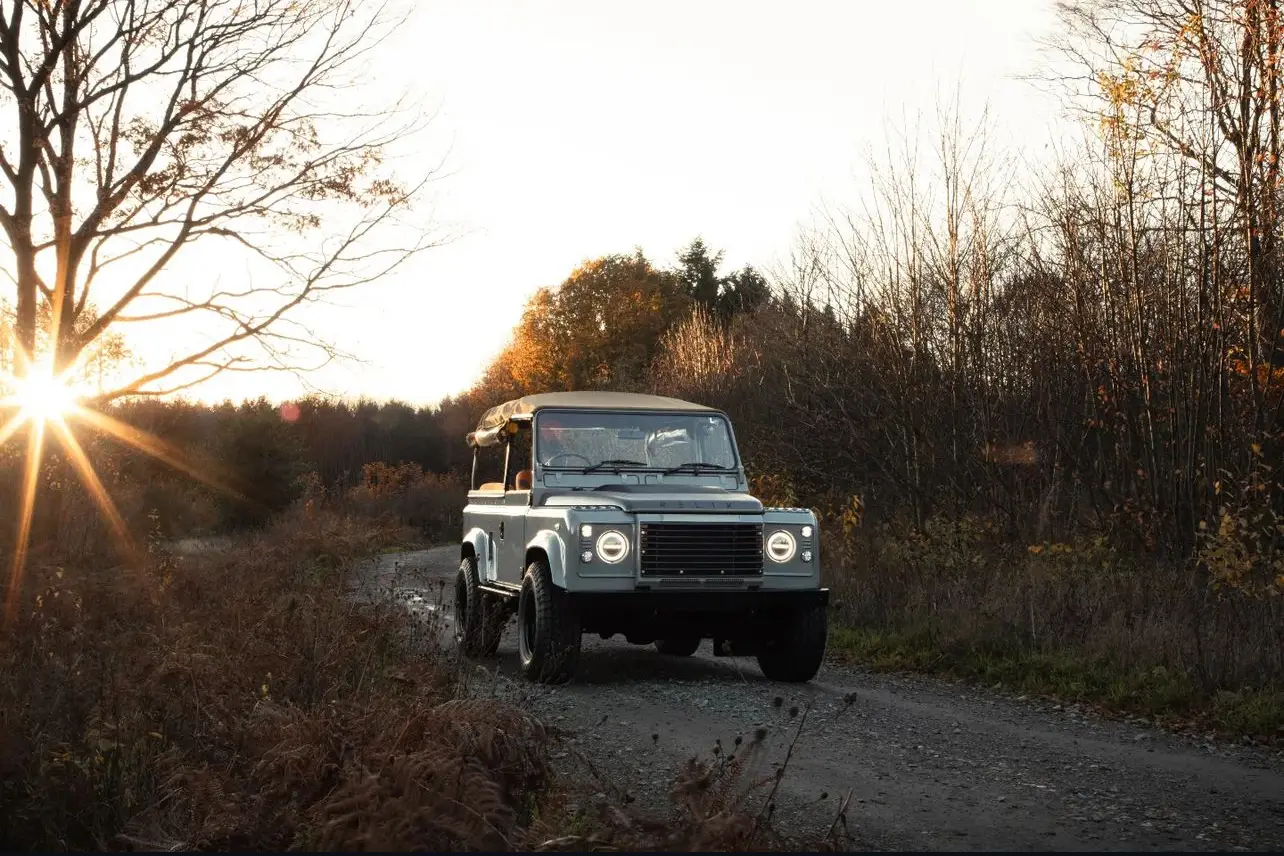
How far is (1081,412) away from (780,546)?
586 cm

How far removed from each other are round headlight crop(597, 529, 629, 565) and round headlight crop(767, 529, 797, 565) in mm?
1107

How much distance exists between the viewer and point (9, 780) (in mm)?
5777

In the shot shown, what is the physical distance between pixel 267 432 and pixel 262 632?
2766cm

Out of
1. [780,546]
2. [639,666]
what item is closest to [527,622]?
[639,666]

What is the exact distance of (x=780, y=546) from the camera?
31.3 ft

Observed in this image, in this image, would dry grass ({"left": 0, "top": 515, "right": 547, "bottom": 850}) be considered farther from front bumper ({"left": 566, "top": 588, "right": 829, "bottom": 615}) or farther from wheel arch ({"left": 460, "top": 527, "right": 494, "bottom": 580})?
wheel arch ({"left": 460, "top": 527, "right": 494, "bottom": 580})

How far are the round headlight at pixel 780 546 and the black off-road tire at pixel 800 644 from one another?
0.43 metres

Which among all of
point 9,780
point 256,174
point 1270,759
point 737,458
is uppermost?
point 256,174

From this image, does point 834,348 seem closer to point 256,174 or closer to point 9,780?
point 256,174

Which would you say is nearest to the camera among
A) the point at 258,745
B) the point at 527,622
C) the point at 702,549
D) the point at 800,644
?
the point at 258,745

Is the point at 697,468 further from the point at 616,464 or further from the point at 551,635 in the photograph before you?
the point at 551,635

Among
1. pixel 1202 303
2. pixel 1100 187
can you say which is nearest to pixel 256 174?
pixel 1100 187

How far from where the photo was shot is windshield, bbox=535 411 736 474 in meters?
10.8

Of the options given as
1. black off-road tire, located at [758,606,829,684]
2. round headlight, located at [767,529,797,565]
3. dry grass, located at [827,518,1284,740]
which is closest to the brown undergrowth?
round headlight, located at [767,529,797,565]
